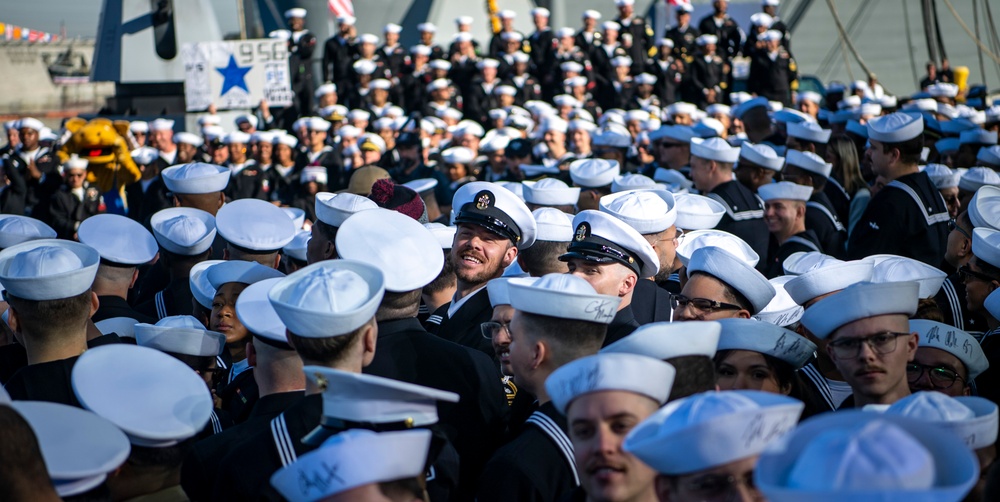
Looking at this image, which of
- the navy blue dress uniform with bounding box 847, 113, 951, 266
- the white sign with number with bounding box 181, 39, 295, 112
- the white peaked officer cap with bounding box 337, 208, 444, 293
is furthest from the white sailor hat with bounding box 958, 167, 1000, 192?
the white sign with number with bounding box 181, 39, 295, 112

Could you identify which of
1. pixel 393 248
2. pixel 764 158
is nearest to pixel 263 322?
pixel 393 248

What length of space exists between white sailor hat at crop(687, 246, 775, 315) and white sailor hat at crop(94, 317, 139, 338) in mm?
2717

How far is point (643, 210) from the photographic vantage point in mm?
5570

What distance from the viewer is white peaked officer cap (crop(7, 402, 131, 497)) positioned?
288 centimetres

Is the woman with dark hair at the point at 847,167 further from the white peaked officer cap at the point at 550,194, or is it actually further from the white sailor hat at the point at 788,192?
the white peaked officer cap at the point at 550,194

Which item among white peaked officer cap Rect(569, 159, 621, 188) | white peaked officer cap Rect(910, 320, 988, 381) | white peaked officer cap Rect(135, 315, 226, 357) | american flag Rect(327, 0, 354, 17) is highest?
white peaked officer cap Rect(910, 320, 988, 381)

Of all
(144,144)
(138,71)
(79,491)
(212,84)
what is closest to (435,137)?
(212,84)

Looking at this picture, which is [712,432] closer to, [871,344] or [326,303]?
[326,303]

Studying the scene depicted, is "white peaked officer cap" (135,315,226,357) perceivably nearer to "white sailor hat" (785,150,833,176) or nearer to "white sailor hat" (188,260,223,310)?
"white sailor hat" (188,260,223,310)

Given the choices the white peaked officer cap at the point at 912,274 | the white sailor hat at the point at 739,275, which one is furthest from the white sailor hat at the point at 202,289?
the white peaked officer cap at the point at 912,274

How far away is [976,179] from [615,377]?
5.51 metres

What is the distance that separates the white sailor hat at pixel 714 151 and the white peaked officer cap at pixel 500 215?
3099mm

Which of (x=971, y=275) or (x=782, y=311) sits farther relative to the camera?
(x=971, y=275)

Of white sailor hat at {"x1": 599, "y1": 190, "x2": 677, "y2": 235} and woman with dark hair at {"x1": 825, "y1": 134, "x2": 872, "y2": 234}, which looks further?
woman with dark hair at {"x1": 825, "y1": 134, "x2": 872, "y2": 234}
